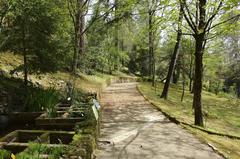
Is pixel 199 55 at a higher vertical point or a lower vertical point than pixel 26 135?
higher

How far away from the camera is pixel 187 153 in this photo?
6.23 m

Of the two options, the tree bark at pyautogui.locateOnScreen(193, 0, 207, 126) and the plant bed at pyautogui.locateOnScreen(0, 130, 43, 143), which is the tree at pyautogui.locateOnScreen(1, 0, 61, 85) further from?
the tree bark at pyautogui.locateOnScreen(193, 0, 207, 126)

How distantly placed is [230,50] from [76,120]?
3110 centimetres

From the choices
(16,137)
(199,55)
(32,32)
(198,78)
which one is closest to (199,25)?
(199,55)

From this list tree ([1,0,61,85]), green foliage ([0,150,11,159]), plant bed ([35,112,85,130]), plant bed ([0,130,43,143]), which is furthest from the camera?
tree ([1,0,61,85])

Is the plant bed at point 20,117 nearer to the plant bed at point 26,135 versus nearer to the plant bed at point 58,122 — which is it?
the plant bed at point 58,122

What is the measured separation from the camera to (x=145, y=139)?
282 inches

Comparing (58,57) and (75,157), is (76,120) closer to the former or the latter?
(75,157)

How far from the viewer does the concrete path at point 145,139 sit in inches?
238

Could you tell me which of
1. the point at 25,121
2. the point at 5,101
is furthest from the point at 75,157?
the point at 5,101

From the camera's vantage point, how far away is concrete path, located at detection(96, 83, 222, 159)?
6.05 m

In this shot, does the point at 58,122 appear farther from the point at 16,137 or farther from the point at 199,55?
the point at 199,55

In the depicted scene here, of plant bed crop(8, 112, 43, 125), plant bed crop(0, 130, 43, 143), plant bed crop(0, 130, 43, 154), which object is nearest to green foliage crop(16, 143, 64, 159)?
plant bed crop(0, 130, 43, 154)

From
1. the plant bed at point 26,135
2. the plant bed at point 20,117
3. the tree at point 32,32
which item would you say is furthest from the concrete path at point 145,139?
the tree at point 32,32
